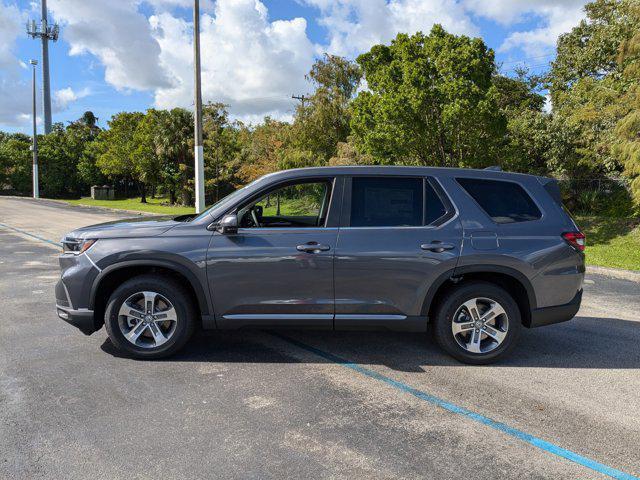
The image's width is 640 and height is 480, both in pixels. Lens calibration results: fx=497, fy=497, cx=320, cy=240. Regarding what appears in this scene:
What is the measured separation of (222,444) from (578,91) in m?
18.8

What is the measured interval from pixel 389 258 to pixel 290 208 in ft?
3.94

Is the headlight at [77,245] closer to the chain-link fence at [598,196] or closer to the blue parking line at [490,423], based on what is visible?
the blue parking line at [490,423]

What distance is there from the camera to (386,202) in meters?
4.63

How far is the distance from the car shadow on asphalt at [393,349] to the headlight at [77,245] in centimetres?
106

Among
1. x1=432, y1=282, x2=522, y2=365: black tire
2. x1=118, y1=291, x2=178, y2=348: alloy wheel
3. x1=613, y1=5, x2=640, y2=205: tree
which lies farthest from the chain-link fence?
x1=118, y1=291, x2=178, y2=348: alloy wheel

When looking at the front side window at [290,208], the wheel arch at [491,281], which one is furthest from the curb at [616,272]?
the front side window at [290,208]

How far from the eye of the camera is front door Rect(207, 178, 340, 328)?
4426mm

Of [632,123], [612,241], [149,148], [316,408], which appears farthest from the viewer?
[149,148]

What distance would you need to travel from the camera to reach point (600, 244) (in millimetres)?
14883

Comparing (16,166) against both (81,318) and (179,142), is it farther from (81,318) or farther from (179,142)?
(81,318)

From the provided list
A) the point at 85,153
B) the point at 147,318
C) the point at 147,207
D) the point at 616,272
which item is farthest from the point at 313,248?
the point at 85,153

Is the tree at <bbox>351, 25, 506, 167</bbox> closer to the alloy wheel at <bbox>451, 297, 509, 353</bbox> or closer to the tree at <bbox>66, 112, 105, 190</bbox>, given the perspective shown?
the alloy wheel at <bbox>451, 297, 509, 353</bbox>

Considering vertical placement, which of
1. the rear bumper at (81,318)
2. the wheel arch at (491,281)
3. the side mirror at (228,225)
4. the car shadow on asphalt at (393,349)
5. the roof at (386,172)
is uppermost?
the roof at (386,172)

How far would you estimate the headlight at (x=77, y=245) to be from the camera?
4.60 meters
